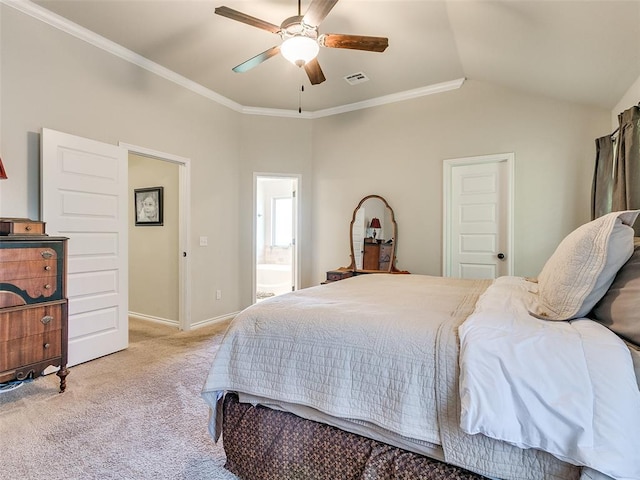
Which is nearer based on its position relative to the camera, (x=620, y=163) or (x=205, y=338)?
(x=620, y=163)

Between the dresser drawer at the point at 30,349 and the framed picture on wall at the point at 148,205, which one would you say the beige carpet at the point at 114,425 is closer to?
the dresser drawer at the point at 30,349

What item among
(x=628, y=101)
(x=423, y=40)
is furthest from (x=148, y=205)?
(x=628, y=101)

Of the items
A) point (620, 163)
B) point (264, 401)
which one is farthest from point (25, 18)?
point (620, 163)

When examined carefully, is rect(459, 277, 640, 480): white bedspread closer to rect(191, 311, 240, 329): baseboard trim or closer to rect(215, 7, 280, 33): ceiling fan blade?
rect(215, 7, 280, 33): ceiling fan blade

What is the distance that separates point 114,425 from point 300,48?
8.65 feet

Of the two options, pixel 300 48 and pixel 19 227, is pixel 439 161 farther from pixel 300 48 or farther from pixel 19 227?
pixel 19 227

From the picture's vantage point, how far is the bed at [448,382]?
92 cm

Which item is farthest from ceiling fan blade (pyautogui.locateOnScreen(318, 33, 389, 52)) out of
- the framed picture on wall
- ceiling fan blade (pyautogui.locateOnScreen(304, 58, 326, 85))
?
the framed picture on wall

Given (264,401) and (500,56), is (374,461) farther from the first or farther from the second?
(500,56)

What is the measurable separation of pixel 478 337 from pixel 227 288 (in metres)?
3.92

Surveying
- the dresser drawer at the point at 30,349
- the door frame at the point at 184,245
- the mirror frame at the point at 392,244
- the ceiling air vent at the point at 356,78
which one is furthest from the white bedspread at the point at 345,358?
the ceiling air vent at the point at 356,78

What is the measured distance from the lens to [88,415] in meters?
2.09

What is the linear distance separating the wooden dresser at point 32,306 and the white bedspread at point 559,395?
2.64 m

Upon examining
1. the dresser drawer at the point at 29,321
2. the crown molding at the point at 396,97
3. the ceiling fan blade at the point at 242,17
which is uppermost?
the crown molding at the point at 396,97
